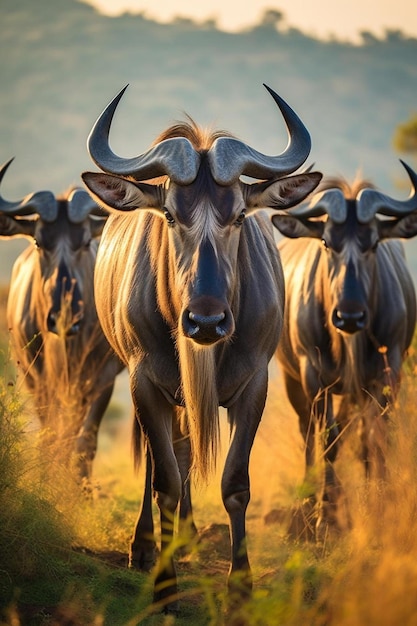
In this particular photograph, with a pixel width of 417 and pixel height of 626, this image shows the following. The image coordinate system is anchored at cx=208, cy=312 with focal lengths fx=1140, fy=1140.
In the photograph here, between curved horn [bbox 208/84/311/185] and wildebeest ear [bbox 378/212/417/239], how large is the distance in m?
3.15

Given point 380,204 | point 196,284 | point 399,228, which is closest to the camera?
point 196,284

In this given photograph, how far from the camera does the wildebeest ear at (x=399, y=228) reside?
10031 mm

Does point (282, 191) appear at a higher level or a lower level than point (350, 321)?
higher

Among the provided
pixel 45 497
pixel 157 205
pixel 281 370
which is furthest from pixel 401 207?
pixel 45 497

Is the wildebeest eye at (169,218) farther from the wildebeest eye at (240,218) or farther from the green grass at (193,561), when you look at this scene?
the green grass at (193,561)

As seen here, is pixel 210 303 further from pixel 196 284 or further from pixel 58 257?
pixel 58 257

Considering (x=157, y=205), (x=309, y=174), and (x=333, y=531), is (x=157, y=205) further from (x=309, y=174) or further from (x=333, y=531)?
(x=333, y=531)

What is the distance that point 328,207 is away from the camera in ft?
32.9

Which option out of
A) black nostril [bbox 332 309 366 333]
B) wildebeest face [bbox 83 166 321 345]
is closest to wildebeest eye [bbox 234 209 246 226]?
wildebeest face [bbox 83 166 321 345]

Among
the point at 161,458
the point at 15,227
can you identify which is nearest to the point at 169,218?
the point at 161,458

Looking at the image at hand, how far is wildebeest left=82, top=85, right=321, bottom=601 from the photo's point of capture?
6.48 m

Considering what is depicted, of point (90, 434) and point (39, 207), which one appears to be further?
point (39, 207)

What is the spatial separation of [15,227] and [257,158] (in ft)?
15.9

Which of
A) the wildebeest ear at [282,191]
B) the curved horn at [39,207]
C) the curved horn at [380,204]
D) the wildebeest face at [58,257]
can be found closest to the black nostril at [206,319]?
the wildebeest ear at [282,191]
